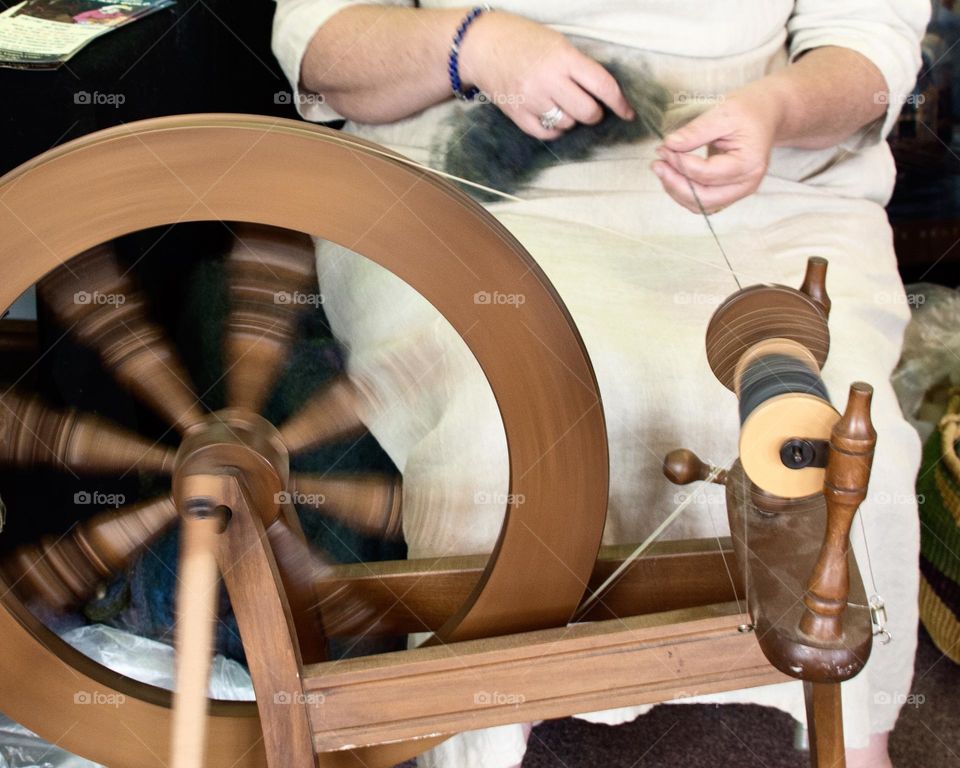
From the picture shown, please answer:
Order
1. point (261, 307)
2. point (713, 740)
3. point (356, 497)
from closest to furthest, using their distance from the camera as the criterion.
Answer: point (261, 307)
point (356, 497)
point (713, 740)

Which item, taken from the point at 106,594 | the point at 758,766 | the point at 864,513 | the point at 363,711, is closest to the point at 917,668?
the point at 758,766

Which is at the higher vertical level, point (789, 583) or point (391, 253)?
point (391, 253)

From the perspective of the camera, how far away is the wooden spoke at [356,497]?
1185 mm

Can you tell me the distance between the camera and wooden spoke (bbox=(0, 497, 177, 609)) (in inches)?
44.5

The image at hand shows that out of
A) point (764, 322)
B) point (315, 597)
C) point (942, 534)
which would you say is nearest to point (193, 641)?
point (315, 597)

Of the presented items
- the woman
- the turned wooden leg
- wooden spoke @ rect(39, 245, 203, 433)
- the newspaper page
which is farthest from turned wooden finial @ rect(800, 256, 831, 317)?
the newspaper page

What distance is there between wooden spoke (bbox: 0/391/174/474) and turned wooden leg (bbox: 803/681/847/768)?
0.69 m

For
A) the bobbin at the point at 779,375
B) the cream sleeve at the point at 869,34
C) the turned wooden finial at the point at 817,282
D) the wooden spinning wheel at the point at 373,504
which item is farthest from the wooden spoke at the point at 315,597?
the cream sleeve at the point at 869,34

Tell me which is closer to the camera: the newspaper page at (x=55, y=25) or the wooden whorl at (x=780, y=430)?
the wooden whorl at (x=780, y=430)

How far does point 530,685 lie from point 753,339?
397 mm

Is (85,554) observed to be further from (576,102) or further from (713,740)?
(713,740)

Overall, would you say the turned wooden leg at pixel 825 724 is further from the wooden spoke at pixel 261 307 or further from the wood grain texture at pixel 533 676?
the wooden spoke at pixel 261 307

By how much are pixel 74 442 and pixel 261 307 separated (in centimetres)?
25

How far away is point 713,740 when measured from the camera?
1.63 metres
